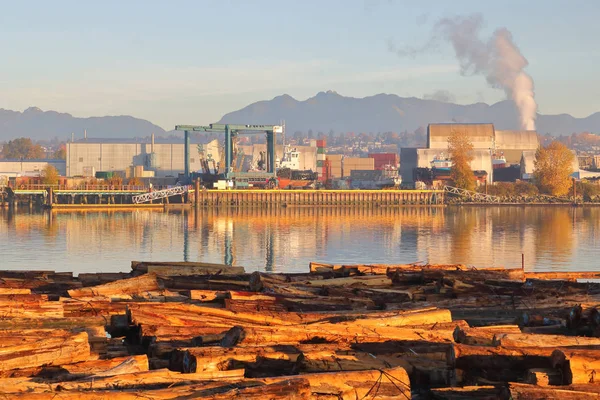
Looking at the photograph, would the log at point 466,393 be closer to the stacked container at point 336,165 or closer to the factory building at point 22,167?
the factory building at point 22,167

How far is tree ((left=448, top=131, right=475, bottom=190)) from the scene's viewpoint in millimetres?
121781

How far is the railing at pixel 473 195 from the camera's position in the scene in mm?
118625

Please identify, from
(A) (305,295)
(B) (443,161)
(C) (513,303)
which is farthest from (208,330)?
(B) (443,161)

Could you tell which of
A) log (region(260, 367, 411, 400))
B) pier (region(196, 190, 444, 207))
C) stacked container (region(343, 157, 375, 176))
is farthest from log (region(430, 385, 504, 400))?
stacked container (region(343, 157, 375, 176))

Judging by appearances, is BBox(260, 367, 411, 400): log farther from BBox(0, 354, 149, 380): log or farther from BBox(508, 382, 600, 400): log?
BBox(0, 354, 149, 380): log

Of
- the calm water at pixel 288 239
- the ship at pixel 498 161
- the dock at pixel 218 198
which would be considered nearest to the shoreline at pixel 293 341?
the calm water at pixel 288 239

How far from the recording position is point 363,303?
15.5 meters

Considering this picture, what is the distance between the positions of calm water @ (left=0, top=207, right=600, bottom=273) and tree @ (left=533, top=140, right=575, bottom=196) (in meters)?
31.0

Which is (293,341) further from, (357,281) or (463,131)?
(463,131)

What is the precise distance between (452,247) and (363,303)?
122 ft

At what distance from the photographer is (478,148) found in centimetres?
13700

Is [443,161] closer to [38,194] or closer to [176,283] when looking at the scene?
[38,194]

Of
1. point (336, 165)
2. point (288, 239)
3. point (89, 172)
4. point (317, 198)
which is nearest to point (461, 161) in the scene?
point (317, 198)

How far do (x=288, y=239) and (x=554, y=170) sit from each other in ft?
240
